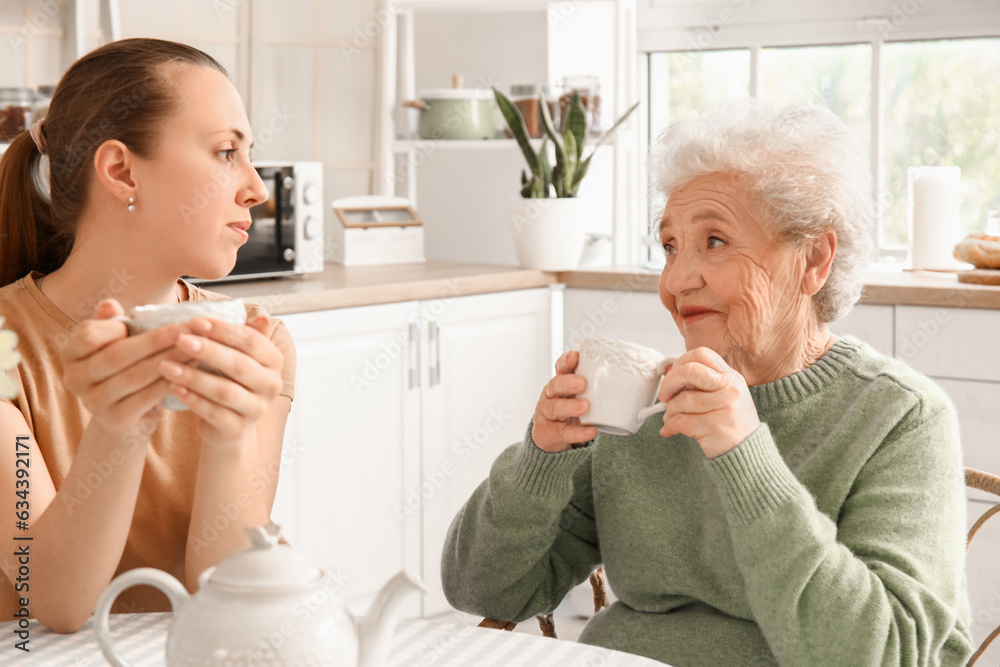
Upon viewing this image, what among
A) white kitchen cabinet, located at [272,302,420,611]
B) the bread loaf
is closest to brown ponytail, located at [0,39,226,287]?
white kitchen cabinet, located at [272,302,420,611]

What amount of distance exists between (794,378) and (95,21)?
7.01 feet

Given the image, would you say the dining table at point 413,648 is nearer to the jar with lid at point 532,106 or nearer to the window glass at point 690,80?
the jar with lid at point 532,106

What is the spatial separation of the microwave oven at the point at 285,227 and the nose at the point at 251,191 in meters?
1.19

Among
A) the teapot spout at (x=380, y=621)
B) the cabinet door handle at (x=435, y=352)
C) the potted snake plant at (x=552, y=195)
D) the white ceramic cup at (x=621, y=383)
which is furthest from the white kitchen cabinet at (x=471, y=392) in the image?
the teapot spout at (x=380, y=621)

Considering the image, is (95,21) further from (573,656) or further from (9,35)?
(573,656)

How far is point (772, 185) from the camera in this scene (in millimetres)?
1315

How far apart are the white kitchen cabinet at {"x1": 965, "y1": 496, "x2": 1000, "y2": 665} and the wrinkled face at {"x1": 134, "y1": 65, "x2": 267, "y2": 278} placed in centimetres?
170

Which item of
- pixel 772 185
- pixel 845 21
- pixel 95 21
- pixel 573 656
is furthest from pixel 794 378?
pixel 95 21

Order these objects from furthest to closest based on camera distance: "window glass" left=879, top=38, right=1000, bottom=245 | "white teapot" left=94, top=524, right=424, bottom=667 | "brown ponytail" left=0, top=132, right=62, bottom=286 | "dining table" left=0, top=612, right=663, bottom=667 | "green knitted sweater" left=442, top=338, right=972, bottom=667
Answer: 1. "window glass" left=879, top=38, right=1000, bottom=245
2. "brown ponytail" left=0, top=132, right=62, bottom=286
3. "green knitted sweater" left=442, top=338, right=972, bottom=667
4. "dining table" left=0, top=612, right=663, bottom=667
5. "white teapot" left=94, top=524, right=424, bottom=667

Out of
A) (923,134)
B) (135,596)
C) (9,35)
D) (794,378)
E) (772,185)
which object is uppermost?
(9,35)

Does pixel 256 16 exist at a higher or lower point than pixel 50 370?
higher

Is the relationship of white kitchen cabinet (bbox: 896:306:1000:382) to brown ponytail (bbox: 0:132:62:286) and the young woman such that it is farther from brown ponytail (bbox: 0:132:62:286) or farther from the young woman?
brown ponytail (bbox: 0:132:62:286)

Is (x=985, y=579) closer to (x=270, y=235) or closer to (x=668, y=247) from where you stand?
(x=668, y=247)

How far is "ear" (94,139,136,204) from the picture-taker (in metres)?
1.33
